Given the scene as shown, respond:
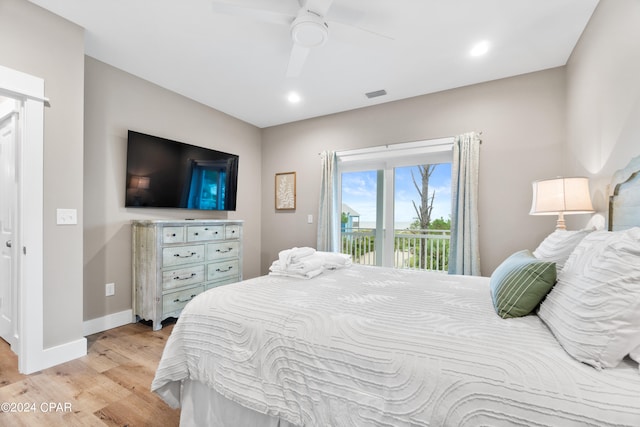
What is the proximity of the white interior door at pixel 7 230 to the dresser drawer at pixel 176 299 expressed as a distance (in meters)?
1.10

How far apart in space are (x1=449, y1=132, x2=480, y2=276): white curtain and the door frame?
3.93m

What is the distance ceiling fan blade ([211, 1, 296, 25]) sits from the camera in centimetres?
184

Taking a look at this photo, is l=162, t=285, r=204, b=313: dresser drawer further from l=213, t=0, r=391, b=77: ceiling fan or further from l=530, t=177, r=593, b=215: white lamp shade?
l=530, t=177, r=593, b=215: white lamp shade

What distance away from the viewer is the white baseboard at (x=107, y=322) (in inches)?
113

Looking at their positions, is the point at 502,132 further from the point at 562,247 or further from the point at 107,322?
the point at 107,322

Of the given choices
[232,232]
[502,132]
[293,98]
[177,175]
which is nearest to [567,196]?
[502,132]

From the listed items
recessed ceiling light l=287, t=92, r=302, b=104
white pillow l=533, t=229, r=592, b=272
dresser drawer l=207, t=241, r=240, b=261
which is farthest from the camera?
recessed ceiling light l=287, t=92, r=302, b=104

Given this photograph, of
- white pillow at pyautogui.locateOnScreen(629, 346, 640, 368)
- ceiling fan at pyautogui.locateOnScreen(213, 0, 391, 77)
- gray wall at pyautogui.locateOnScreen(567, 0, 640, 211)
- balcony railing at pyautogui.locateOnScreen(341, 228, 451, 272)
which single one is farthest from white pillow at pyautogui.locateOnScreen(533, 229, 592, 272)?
balcony railing at pyautogui.locateOnScreen(341, 228, 451, 272)

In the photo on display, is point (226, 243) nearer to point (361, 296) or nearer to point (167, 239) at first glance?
point (167, 239)

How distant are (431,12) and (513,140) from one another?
1.78m

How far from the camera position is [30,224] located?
7.06 feet

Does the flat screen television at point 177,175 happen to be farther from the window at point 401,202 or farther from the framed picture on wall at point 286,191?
the window at point 401,202

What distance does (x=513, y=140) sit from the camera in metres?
3.19

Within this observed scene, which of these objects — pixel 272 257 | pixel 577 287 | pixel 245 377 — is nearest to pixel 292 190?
pixel 272 257
